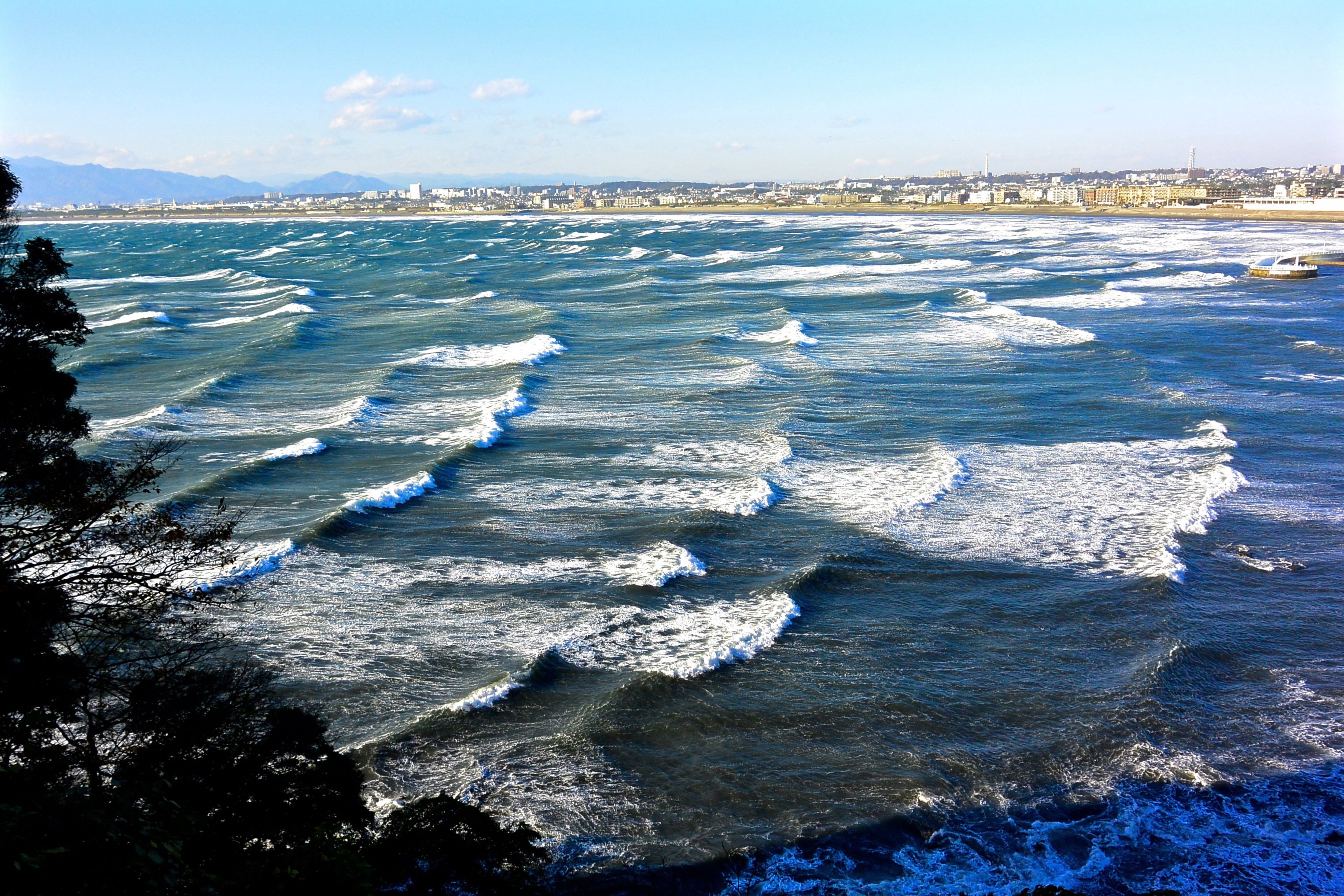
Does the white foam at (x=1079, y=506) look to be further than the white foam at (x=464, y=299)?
No

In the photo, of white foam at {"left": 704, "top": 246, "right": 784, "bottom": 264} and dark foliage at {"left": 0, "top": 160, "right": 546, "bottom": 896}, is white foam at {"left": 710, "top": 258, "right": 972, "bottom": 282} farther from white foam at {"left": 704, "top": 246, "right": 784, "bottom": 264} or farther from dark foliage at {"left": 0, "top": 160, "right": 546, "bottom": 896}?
dark foliage at {"left": 0, "top": 160, "right": 546, "bottom": 896}

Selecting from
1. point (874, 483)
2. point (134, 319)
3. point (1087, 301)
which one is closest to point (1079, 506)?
point (874, 483)

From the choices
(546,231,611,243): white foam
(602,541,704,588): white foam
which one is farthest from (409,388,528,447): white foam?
(546,231,611,243): white foam

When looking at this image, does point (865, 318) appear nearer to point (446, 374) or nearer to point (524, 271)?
point (446, 374)

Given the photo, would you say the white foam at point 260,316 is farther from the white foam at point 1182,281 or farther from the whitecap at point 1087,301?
the white foam at point 1182,281

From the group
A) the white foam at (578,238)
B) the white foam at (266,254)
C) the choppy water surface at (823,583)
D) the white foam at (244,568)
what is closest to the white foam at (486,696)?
the choppy water surface at (823,583)
